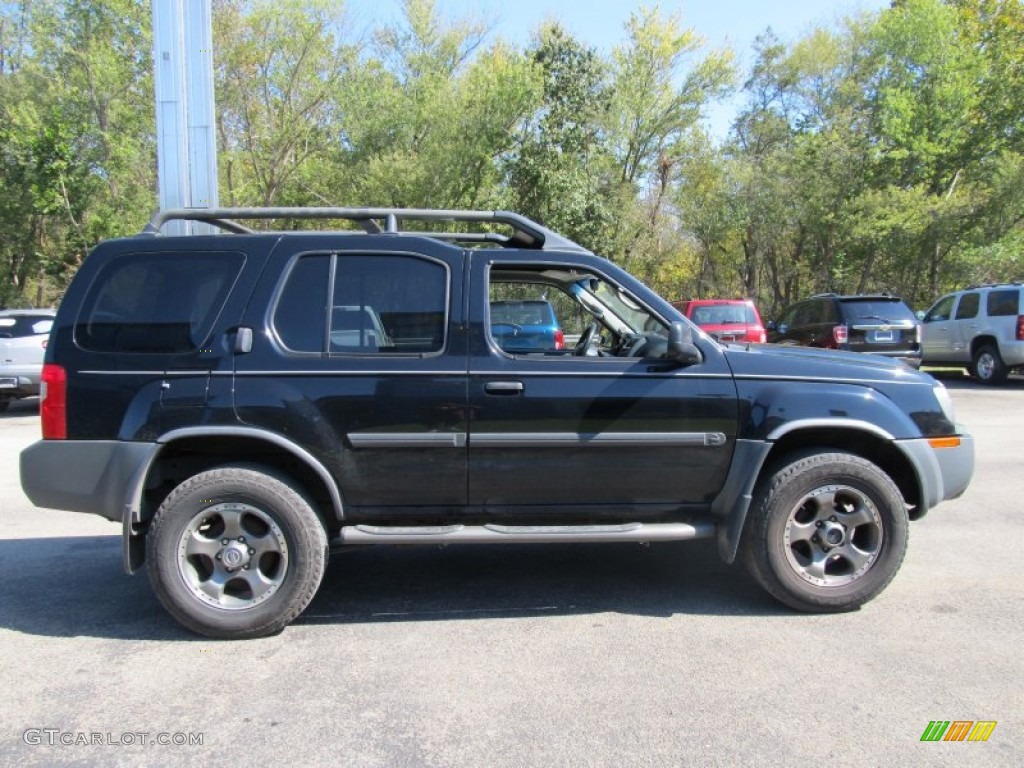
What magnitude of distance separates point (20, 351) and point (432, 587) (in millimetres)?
10564

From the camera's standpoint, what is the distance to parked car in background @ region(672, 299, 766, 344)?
45.1ft

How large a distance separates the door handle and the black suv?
0.03ft

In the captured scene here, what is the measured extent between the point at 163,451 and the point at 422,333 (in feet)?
4.84

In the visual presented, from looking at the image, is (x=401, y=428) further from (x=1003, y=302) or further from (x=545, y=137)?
(x=545, y=137)

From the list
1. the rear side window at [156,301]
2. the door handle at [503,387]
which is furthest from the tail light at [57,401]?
the door handle at [503,387]

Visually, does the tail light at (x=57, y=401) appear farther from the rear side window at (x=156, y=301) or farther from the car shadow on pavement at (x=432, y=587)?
the car shadow on pavement at (x=432, y=587)

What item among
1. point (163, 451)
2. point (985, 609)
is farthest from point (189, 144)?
point (985, 609)

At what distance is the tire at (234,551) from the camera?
3799mm

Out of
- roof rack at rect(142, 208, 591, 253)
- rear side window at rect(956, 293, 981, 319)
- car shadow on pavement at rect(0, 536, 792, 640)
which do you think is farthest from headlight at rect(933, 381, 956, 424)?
rear side window at rect(956, 293, 981, 319)

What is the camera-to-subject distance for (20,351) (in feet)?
39.3

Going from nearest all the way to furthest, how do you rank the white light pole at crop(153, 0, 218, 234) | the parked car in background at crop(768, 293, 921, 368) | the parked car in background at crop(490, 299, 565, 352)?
the parked car in background at crop(490, 299, 565, 352), the white light pole at crop(153, 0, 218, 234), the parked car in background at crop(768, 293, 921, 368)

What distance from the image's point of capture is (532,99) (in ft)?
78.2

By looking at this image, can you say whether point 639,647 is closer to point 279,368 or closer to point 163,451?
point 279,368

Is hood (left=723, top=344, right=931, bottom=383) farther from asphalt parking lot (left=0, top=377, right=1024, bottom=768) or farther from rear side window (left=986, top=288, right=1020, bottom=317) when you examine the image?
rear side window (left=986, top=288, right=1020, bottom=317)
